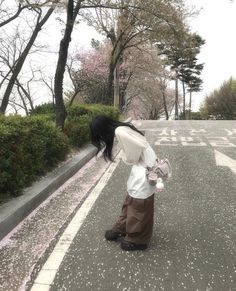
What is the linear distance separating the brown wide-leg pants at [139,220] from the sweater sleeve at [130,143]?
387mm

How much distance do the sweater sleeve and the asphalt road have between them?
0.88 metres

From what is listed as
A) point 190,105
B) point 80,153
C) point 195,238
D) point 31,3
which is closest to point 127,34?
point 31,3

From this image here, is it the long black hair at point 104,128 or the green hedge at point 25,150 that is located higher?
Answer: the long black hair at point 104,128

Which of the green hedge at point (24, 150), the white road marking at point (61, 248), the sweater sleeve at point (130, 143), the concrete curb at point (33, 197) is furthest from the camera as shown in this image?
the green hedge at point (24, 150)

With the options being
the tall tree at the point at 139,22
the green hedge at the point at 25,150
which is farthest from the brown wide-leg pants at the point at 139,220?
the tall tree at the point at 139,22

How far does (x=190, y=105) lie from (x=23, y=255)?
43087mm

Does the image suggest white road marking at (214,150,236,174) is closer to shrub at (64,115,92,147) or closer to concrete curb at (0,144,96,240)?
concrete curb at (0,144,96,240)

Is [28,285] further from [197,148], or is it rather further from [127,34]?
[127,34]

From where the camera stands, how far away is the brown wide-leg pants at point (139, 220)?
3404mm

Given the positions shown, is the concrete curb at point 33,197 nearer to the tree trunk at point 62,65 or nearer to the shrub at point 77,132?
the shrub at point 77,132

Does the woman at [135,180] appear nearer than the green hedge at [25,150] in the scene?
Yes

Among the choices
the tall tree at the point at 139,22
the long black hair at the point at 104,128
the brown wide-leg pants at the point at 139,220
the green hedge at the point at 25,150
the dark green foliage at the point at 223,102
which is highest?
the tall tree at the point at 139,22

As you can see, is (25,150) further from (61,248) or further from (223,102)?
(223,102)

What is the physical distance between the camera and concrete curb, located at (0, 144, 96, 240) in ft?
12.6
